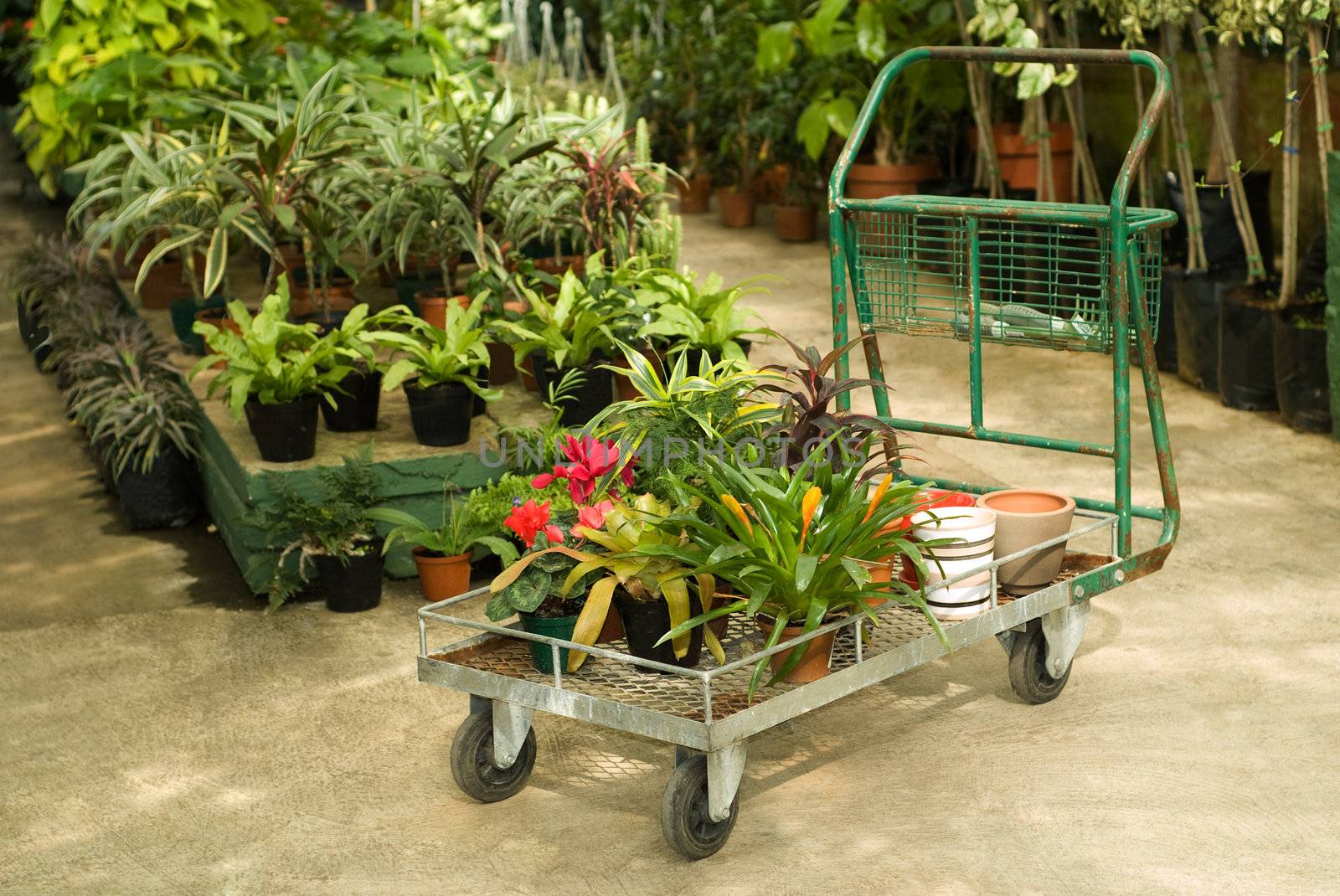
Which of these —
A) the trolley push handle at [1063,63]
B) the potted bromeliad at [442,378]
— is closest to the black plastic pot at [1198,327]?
the trolley push handle at [1063,63]

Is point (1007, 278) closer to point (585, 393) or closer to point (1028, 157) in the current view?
point (585, 393)

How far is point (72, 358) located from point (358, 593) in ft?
5.56

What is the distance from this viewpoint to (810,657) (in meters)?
2.88

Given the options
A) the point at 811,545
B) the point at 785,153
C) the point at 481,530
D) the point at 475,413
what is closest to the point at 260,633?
the point at 481,530

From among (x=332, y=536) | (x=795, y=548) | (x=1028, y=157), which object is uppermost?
(x=1028, y=157)

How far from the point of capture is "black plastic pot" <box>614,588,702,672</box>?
2.90 meters

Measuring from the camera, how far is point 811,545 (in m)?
2.88

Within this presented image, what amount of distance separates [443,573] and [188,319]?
5.99 feet

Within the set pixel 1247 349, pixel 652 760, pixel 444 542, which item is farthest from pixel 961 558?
pixel 1247 349

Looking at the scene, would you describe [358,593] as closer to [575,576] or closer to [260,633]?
[260,633]

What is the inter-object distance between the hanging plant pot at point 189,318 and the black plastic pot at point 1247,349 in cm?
321

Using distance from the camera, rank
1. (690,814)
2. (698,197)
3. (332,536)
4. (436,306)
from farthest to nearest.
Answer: (698,197) < (436,306) < (332,536) < (690,814)

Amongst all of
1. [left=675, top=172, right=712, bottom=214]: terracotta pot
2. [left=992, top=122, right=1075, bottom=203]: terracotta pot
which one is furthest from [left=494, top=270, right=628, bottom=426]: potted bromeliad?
[left=675, top=172, right=712, bottom=214]: terracotta pot

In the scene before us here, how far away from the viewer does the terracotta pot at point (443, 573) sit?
4.09 metres
